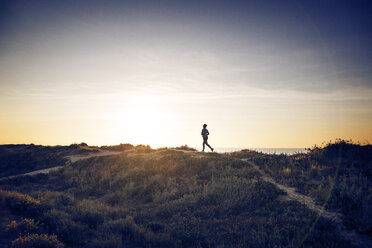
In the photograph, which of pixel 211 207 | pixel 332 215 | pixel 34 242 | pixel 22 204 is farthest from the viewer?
pixel 211 207

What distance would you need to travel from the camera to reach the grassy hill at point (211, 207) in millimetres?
7223

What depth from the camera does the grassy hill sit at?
23.7 feet

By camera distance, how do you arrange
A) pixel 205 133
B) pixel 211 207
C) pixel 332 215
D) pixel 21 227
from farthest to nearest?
1. pixel 205 133
2. pixel 211 207
3. pixel 332 215
4. pixel 21 227

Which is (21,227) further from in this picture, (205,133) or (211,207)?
(205,133)

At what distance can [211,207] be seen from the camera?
10023 millimetres

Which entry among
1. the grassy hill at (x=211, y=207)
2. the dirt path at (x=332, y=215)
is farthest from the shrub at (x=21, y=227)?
the dirt path at (x=332, y=215)

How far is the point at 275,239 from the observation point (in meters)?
6.86

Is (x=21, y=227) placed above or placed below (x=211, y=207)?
above

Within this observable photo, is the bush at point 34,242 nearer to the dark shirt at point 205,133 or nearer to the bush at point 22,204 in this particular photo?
the bush at point 22,204

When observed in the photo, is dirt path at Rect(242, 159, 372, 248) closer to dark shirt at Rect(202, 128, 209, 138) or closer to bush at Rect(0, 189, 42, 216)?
bush at Rect(0, 189, 42, 216)

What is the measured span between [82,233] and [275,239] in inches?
257

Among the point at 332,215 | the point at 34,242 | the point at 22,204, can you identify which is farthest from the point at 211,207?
the point at 22,204

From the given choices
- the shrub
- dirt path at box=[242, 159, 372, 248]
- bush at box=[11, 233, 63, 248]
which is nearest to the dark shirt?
dirt path at box=[242, 159, 372, 248]

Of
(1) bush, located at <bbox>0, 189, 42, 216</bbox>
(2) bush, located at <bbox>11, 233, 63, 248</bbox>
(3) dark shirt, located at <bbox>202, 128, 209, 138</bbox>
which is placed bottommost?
(2) bush, located at <bbox>11, 233, 63, 248</bbox>
